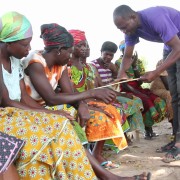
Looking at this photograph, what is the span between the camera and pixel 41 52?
11.5ft

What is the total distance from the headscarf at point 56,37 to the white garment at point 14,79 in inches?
13.9

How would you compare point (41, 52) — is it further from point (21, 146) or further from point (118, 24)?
point (21, 146)

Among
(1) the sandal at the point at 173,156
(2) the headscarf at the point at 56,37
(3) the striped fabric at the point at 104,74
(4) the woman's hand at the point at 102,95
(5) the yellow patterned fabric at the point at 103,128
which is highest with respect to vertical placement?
(2) the headscarf at the point at 56,37

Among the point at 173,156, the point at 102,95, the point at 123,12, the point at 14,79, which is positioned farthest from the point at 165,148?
the point at 14,79

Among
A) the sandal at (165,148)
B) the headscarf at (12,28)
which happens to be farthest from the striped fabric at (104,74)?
the headscarf at (12,28)

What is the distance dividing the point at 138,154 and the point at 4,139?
8.93 feet

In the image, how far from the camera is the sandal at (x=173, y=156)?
409 cm

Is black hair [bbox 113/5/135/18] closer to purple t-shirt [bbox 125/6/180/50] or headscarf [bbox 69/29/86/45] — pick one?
purple t-shirt [bbox 125/6/180/50]

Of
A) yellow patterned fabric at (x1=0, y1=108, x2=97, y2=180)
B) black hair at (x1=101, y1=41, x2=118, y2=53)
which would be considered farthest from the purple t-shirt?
yellow patterned fabric at (x1=0, y1=108, x2=97, y2=180)

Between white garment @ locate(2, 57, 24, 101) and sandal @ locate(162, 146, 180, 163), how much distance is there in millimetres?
1906

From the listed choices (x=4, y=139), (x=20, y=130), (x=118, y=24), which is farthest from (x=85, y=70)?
(x=4, y=139)

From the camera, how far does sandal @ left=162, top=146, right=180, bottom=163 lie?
4.09 m

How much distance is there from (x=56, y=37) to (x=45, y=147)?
1.24 meters

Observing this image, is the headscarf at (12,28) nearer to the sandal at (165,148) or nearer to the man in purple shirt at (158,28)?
the man in purple shirt at (158,28)
